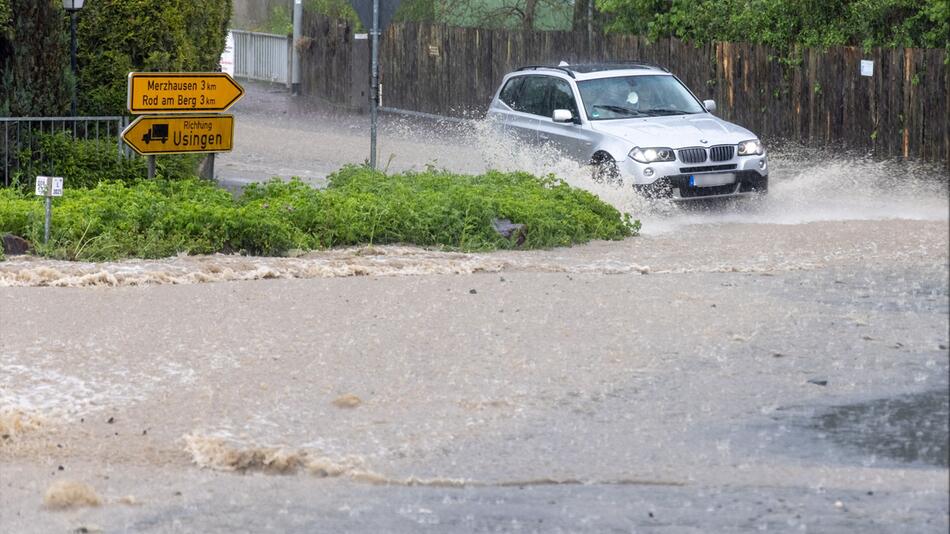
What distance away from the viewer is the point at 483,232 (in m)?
13.6

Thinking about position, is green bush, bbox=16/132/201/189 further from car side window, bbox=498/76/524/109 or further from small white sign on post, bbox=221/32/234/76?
small white sign on post, bbox=221/32/234/76

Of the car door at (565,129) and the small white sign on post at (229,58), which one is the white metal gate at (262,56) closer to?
the small white sign on post at (229,58)

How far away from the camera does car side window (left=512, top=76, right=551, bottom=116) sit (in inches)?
734

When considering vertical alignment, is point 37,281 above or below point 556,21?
below

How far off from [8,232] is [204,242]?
1579mm

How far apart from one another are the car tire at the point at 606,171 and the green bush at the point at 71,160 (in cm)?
486

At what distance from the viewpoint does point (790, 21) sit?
2412 centimetres

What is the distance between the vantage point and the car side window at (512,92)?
760 inches

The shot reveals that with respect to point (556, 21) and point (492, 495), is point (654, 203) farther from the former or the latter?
point (556, 21)

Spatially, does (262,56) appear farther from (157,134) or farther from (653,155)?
(157,134)

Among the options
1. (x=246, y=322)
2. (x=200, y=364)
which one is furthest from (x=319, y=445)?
(x=246, y=322)

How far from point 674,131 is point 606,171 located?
0.82 meters

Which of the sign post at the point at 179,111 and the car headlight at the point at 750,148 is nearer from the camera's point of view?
the sign post at the point at 179,111

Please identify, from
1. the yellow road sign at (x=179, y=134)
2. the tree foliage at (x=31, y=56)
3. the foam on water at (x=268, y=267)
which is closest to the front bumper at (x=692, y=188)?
the foam on water at (x=268, y=267)
